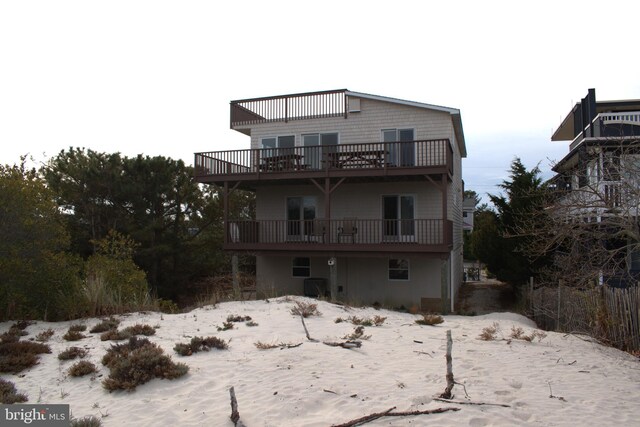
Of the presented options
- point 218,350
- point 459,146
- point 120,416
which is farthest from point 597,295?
point 459,146

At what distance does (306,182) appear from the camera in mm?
20000

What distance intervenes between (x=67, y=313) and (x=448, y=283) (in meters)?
13.4

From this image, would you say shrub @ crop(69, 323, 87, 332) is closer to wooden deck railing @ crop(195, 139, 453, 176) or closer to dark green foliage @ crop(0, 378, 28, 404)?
dark green foliage @ crop(0, 378, 28, 404)

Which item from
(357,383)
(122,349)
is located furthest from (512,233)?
(122,349)

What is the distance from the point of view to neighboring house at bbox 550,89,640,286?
401 inches

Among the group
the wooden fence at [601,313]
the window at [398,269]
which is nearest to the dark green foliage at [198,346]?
the wooden fence at [601,313]

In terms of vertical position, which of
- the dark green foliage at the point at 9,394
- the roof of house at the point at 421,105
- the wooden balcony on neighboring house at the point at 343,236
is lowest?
the dark green foliage at the point at 9,394

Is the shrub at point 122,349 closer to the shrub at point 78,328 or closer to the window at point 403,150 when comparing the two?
the shrub at point 78,328

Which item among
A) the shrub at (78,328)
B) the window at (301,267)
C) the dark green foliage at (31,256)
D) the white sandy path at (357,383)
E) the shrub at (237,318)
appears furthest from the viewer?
the window at (301,267)

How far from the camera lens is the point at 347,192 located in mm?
20297

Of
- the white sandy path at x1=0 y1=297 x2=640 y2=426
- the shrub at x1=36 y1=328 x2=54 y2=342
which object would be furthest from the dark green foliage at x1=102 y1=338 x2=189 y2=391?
the shrub at x1=36 y1=328 x2=54 y2=342

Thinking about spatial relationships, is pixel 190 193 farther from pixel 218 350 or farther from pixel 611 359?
pixel 611 359

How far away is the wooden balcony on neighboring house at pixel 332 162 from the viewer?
17.7m

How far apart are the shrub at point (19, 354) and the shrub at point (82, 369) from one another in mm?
1075
